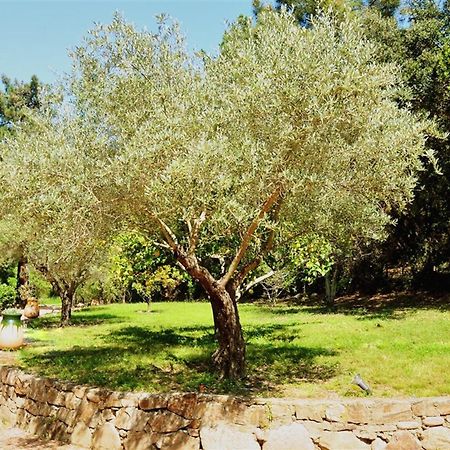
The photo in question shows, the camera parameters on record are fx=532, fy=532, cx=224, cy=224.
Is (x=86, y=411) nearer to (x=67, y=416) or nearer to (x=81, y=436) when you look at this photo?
(x=81, y=436)

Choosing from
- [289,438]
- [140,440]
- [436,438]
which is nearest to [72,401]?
[140,440]

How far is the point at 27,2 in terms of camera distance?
36.7 feet

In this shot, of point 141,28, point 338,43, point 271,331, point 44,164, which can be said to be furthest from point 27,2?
point 271,331

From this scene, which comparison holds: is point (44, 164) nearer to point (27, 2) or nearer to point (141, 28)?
point (141, 28)

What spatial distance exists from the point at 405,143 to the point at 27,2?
26.9ft

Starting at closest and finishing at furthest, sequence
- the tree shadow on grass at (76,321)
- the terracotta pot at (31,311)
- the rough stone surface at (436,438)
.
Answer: the rough stone surface at (436,438) → the tree shadow on grass at (76,321) → the terracotta pot at (31,311)

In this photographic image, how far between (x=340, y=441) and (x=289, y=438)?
2.26ft

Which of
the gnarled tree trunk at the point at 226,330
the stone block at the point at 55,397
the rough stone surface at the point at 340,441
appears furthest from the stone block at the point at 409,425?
the stone block at the point at 55,397

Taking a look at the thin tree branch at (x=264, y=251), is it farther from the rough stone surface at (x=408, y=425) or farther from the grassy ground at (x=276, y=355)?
the rough stone surface at (x=408, y=425)

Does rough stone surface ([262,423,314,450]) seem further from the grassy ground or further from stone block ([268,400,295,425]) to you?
the grassy ground

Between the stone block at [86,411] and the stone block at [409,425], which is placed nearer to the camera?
the stone block at [409,425]

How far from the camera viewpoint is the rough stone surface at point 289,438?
730 centimetres

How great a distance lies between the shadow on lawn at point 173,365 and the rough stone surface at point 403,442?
6.71 feet

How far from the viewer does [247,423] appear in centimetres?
755
